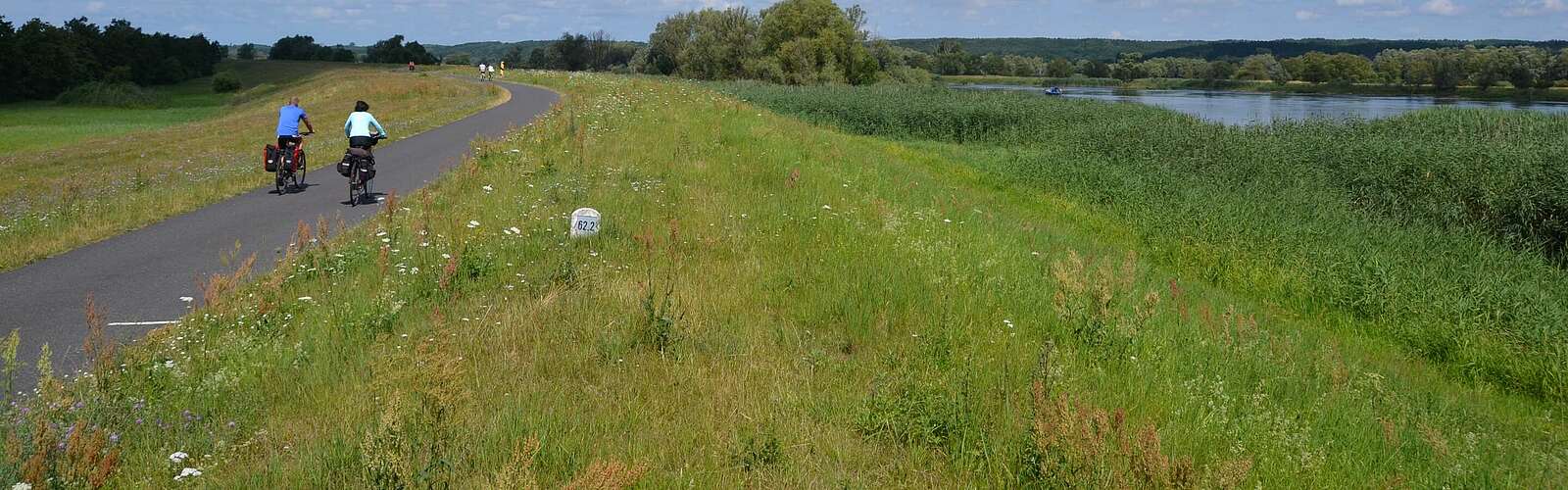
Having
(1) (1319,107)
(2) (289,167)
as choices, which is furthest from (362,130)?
(1) (1319,107)

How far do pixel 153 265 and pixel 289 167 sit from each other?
6.13 metres

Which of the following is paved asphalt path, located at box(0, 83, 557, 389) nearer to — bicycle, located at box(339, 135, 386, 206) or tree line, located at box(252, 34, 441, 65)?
bicycle, located at box(339, 135, 386, 206)

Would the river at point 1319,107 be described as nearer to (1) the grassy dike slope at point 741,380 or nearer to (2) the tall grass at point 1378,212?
(2) the tall grass at point 1378,212

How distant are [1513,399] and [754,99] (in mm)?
37476

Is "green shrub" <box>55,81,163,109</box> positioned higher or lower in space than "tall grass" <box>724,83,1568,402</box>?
higher

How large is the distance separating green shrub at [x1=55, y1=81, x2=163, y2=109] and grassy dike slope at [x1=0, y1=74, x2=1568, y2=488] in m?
72.8

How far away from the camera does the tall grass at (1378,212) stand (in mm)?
10258

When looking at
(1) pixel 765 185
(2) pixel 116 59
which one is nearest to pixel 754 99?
(1) pixel 765 185

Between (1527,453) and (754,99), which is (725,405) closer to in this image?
(1527,453)

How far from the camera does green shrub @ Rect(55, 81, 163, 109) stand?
69.0 m

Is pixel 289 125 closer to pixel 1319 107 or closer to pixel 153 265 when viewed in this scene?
pixel 153 265

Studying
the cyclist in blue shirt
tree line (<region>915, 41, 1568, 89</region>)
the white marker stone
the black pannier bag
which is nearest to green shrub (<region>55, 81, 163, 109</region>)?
tree line (<region>915, 41, 1568, 89</region>)

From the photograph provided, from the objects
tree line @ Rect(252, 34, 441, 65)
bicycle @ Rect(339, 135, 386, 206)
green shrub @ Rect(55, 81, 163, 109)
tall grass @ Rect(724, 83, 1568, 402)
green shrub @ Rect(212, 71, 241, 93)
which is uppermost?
tree line @ Rect(252, 34, 441, 65)

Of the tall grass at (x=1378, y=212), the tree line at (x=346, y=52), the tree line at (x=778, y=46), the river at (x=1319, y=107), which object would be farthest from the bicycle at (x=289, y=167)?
the tree line at (x=346, y=52)
